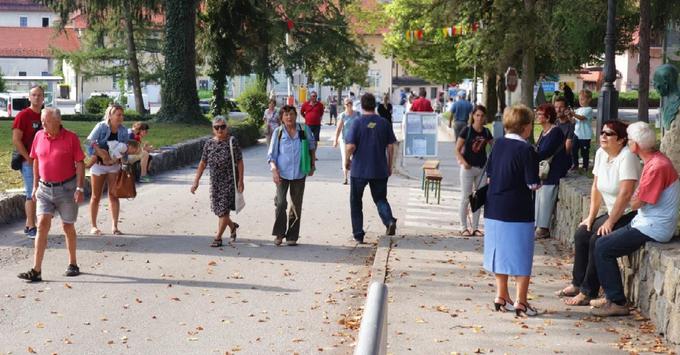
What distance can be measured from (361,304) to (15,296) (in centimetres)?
313

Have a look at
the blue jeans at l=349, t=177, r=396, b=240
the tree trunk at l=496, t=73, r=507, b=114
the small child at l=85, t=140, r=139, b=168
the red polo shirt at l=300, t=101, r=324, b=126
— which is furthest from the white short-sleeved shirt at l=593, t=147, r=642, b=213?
the tree trunk at l=496, t=73, r=507, b=114

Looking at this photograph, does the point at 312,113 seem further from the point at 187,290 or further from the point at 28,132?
→ the point at 187,290

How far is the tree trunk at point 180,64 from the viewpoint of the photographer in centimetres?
3600

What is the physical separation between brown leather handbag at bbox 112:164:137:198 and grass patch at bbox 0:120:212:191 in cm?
366

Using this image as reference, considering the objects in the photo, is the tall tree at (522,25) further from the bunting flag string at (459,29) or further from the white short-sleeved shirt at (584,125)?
the white short-sleeved shirt at (584,125)

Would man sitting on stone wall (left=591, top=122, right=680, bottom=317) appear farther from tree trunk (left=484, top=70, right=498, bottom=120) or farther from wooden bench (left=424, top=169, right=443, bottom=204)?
tree trunk (left=484, top=70, right=498, bottom=120)

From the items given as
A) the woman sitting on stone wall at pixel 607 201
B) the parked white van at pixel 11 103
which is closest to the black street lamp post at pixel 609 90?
the woman sitting on stone wall at pixel 607 201

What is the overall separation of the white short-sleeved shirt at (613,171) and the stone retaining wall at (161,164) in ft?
28.6

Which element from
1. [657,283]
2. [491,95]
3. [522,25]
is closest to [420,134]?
[522,25]

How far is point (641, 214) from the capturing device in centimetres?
848

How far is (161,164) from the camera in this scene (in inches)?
952

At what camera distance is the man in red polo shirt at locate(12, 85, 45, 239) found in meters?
12.9

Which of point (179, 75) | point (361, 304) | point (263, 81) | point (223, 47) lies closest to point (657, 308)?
point (361, 304)

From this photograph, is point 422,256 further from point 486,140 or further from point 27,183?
point 27,183
